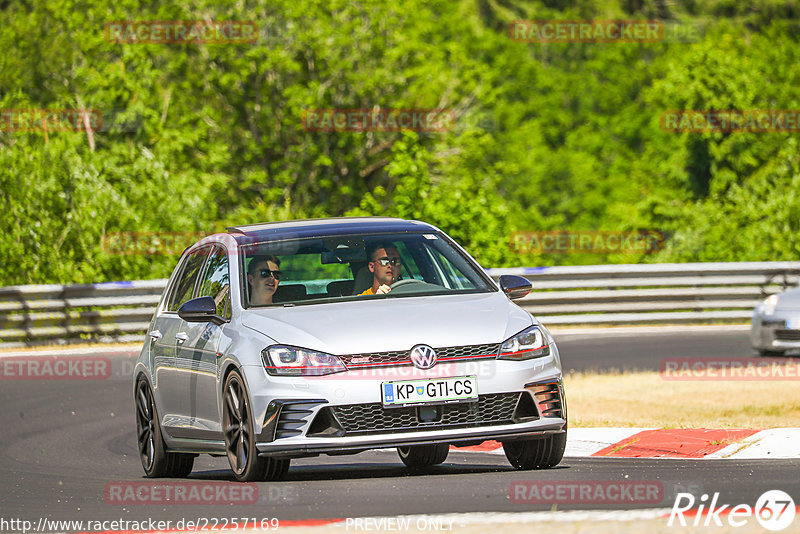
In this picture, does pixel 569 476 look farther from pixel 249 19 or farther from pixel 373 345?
pixel 249 19

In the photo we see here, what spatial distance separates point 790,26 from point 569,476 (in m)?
65.0

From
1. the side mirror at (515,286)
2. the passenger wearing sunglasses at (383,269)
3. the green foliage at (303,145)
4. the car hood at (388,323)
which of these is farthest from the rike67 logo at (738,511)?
the green foliage at (303,145)

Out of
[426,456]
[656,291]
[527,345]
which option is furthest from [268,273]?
[656,291]

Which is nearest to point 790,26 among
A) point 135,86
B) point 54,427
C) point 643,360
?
point 135,86

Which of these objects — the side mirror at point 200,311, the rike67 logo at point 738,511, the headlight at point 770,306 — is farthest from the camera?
the headlight at point 770,306

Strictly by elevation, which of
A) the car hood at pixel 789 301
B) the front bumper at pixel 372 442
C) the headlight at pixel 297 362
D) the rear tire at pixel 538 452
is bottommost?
the car hood at pixel 789 301

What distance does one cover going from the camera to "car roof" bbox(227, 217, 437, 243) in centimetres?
955

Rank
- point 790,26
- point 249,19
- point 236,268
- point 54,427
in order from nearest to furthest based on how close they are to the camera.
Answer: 1. point 236,268
2. point 54,427
3. point 249,19
4. point 790,26

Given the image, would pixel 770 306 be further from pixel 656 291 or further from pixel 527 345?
pixel 527 345

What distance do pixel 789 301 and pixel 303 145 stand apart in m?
26.0

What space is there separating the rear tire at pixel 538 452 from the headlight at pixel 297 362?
1356 millimetres

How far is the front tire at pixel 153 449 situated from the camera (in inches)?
397

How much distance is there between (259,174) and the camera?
4088 centimetres

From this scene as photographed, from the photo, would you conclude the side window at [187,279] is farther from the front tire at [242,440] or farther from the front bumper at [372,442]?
the front bumper at [372,442]
